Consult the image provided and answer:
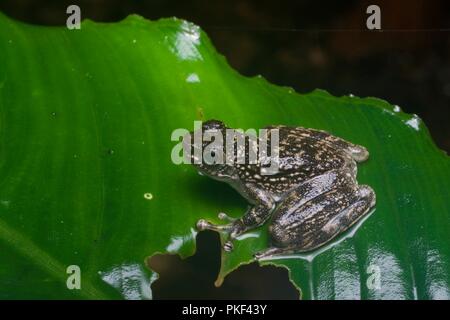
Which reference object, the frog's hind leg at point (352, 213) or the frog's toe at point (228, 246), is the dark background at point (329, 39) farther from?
the frog's toe at point (228, 246)

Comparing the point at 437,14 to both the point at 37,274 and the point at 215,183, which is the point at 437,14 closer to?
the point at 215,183

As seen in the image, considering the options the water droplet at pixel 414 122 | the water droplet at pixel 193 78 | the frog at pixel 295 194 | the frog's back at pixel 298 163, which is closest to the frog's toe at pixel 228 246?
the frog at pixel 295 194

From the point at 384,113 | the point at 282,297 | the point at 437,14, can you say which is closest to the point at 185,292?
the point at 282,297

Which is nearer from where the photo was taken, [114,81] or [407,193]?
[407,193]

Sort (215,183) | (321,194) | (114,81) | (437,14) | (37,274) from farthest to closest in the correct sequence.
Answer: (437,14)
(114,81)
(215,183)
(321,194)
(37,274)

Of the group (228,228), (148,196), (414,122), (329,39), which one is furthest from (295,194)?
(329,39)

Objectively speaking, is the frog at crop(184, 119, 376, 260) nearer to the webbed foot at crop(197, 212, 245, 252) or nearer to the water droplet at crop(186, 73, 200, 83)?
the webbed foot at crop(197, 212, 245, 252)
